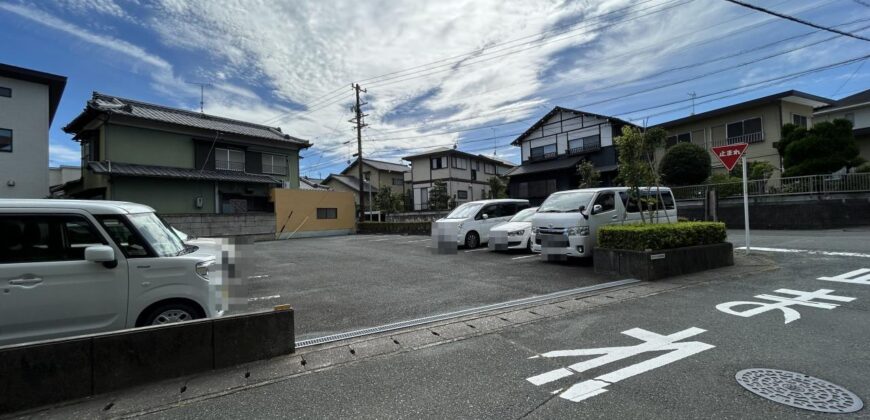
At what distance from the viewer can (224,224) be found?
1858 centimetres

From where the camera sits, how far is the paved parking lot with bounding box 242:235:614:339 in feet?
17.3

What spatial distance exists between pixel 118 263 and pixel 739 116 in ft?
91.5

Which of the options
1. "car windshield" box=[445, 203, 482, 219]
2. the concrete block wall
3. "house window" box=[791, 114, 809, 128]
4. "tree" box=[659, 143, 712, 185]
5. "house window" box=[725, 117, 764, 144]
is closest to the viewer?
"car windshield" box=[445, 203, 482, 219]

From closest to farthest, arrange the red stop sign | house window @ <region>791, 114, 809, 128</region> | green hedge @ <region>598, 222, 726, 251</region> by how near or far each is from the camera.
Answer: green hedge @ <region>598, 222, 726, 251</region> → the red stop sign → house window @ <region>791, 114, 809, 128</region>

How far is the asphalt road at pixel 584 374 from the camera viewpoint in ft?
8.71

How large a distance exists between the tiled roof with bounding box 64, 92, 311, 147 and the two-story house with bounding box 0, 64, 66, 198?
1.89 meters

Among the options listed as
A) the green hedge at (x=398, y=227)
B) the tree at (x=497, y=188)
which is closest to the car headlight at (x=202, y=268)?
the green hedge at (x=398, y=227)

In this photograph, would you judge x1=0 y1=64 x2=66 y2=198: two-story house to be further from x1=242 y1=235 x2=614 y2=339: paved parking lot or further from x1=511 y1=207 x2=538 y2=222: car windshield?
x1=511 y1=207 x2=538 y2=222: car windshield

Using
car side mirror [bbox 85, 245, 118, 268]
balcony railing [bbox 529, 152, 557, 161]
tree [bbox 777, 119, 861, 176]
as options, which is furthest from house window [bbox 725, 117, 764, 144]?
car side mirror [bbox 85, 245, 118, 268]

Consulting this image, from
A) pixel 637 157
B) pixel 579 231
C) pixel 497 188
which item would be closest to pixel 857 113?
pixel 497 188

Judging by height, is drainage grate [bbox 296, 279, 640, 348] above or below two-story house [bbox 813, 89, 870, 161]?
below

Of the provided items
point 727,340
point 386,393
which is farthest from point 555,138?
point 386,393

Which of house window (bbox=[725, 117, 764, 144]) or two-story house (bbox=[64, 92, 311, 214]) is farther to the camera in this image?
house window (bbox=[725, 117, 764, 144])

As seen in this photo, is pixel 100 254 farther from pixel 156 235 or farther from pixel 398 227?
pixel 398 227
